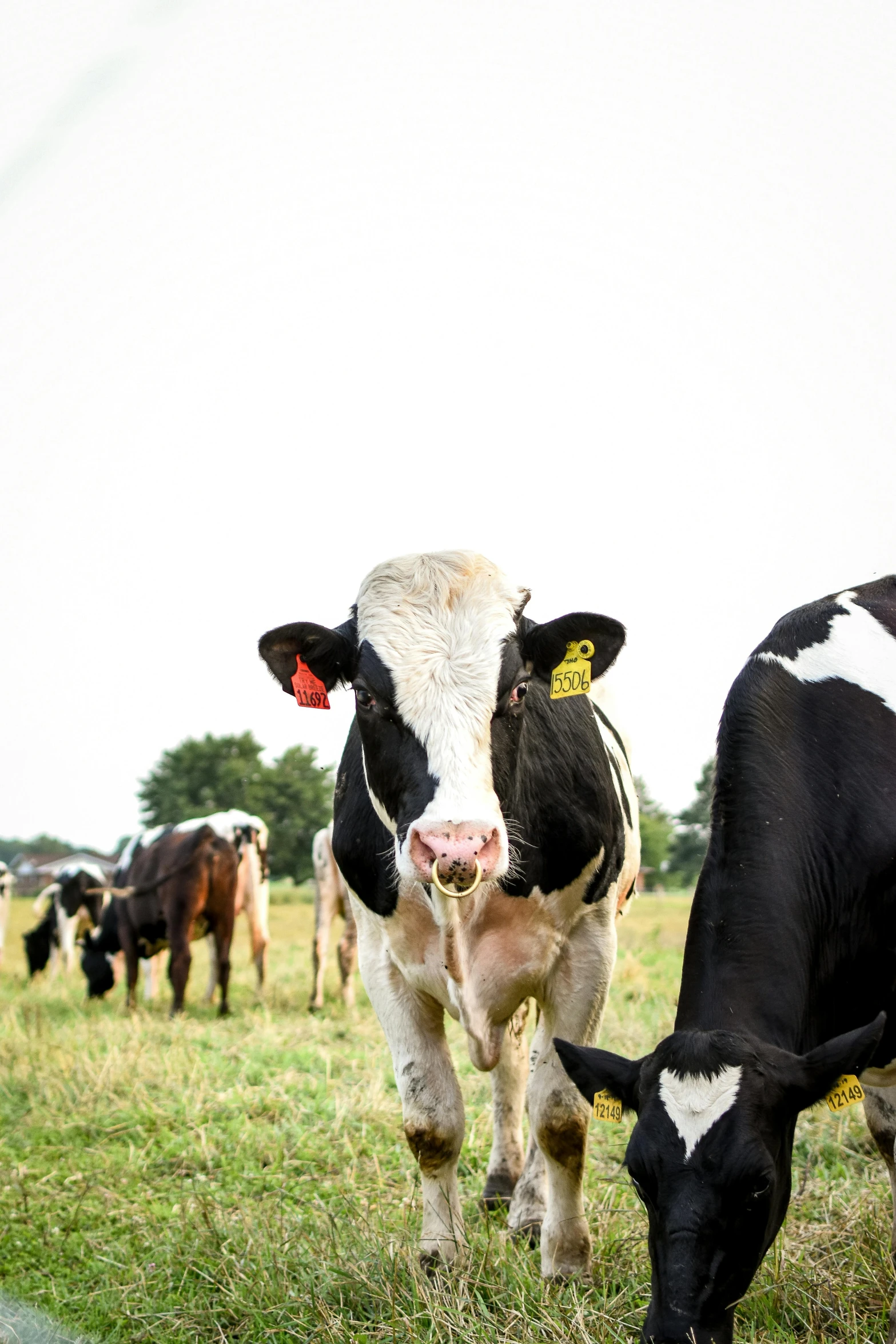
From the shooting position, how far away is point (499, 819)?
12.9 feet

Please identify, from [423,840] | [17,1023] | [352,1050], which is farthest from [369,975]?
[17,1023]

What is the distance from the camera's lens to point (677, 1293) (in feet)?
10.3

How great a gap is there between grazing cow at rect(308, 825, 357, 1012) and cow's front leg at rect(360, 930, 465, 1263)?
7684 millimetres

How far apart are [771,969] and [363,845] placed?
5.60 ft

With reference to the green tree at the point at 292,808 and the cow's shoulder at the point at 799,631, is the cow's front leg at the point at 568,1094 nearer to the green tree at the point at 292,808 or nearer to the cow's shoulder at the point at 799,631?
the cow's shoulder at the point at 799,631

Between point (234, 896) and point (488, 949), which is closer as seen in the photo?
point (488, 949)

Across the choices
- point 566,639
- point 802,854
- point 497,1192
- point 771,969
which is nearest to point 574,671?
point 566,639

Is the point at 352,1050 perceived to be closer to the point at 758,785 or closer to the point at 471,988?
the point at 471,988

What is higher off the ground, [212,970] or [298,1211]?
[298,1211]

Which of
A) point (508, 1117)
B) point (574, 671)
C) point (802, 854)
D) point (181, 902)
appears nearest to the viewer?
point (802, 854)

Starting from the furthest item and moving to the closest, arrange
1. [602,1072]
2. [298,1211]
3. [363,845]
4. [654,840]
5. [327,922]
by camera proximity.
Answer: [654,840] → [327,922] → [298,1211] → [363,845] → [602,1072]

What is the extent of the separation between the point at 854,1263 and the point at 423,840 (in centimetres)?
217

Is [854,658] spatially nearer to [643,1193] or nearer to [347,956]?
[643,1193]

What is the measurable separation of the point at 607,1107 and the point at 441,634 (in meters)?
1.67
